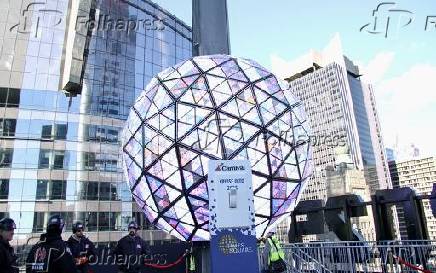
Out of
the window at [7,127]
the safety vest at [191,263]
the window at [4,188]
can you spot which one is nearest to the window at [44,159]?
the window at [4,188]

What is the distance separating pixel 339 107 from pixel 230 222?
Answer: 125 m

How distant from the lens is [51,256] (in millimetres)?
4484

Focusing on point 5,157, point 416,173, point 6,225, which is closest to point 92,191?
point 5,157

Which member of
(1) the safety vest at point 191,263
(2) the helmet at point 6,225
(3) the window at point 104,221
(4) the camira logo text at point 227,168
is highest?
(3) the window at point 104,221

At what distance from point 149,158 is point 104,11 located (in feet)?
140

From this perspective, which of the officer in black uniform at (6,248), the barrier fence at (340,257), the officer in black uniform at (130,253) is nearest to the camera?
the officer in black uniform at (6,248)

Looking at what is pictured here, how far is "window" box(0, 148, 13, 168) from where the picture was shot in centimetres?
3612

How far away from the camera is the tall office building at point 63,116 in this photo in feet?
117

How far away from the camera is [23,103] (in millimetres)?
38281

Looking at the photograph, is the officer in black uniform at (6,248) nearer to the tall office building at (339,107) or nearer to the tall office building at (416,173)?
the tall office building at (339,107)

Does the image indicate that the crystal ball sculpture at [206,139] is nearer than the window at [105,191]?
Yes

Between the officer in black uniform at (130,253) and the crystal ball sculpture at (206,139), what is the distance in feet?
2.13

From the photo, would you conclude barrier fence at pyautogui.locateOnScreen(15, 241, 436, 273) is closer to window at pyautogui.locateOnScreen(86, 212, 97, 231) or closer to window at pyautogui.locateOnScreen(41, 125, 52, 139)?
window at pyautogui.locateOnScreen(86, 212, 97, 231)

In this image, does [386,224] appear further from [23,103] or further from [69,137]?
[23,103]
